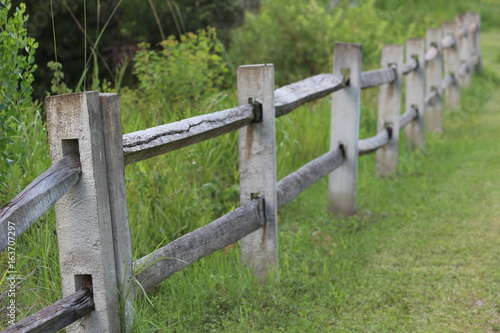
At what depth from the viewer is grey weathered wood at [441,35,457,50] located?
9.00 meters

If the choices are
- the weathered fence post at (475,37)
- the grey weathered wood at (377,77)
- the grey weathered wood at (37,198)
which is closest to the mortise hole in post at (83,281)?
the grey weathered wood at (37,198)

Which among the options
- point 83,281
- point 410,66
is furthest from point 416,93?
point 83,281

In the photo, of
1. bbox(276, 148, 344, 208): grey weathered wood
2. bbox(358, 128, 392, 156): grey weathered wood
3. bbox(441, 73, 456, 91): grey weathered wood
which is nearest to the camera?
bbox(276, 148, 344, 208): grey weathered wood

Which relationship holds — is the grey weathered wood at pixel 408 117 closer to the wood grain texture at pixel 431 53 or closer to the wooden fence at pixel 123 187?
the wood grain texture at pixel 431 53

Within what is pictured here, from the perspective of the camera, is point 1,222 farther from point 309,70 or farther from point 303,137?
point 309,70

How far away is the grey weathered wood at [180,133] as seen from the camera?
2.43 m

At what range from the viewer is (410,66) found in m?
6.64

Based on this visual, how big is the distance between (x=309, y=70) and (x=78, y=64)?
2.90 meters

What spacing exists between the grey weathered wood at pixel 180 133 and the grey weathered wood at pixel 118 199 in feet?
0.28

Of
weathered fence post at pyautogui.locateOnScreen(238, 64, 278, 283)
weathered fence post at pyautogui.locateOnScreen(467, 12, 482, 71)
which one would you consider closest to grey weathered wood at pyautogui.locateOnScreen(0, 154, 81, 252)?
weathered fence post at pyautogui.locateOnScreen(238, 64, 278, 283)

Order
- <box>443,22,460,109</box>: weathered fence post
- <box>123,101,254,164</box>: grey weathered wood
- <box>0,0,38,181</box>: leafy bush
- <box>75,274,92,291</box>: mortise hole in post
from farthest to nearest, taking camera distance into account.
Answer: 1. <box>443,22,460,109</box>: weathered fence post
2. <box>0,0,38,181</box>: leafy bush
3. <box>123,101,254,164</box>: grey weathered wood
4. <box>75,274,92,291</box>: mortise hole in post

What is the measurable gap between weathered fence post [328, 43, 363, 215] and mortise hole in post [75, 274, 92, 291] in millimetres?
2890

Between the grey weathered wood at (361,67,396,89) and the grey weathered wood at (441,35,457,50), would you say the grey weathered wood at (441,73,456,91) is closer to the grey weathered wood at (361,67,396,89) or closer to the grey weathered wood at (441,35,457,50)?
the grey weathered wood at (441,35,457,50)

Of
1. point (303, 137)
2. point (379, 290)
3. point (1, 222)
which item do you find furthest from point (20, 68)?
point (303, 137)
